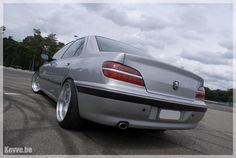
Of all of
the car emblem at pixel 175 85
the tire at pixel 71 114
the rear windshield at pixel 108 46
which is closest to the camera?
the car emblem at pixel 175 85

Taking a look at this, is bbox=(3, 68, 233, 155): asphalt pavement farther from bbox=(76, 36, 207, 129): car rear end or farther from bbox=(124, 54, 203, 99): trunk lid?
bbox=(124, 54, 203, 99): trunk lid

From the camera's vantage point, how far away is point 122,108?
2881 mm

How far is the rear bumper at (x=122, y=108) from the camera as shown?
287cm

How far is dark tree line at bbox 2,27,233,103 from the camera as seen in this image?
5956 centimetres

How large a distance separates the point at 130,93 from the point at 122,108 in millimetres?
190

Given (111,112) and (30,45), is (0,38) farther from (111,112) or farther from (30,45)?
(111,112)

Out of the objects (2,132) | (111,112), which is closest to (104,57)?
(111,112)

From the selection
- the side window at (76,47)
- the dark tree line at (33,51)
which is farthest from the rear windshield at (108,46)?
the dark tree line at (33,51)

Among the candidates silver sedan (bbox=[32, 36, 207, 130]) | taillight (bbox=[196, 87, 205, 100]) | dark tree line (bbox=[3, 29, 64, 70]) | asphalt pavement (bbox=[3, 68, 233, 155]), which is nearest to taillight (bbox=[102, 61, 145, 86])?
silver sedan (bbox=[32, 36, 207, 130])

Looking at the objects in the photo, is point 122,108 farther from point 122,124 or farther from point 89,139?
point 89,139

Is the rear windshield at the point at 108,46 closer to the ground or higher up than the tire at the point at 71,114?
higher up

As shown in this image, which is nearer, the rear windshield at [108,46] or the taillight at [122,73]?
the taillight at [122,73]

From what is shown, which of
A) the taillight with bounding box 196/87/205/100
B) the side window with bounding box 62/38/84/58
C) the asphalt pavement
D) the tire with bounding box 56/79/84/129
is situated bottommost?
the asphalt pavement

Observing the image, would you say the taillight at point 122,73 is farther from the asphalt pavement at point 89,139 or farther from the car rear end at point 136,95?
the asphalt pavement at point 89,139
